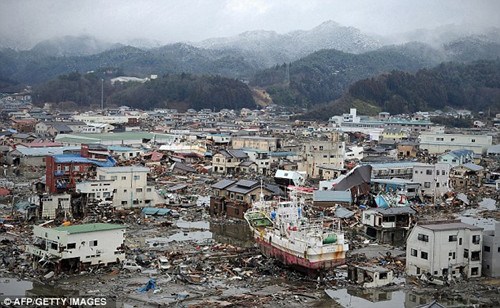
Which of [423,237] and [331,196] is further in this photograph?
[331,196]

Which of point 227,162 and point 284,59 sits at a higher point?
point 284,59

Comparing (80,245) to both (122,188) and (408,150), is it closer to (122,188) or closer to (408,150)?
(122,188)

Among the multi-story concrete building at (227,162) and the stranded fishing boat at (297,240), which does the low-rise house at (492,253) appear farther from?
the multi-story concrete building at (227,162)

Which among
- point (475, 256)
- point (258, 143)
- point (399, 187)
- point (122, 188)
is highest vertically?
point (258, 143)

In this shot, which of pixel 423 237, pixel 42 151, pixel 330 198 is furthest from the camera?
pixel 42 151

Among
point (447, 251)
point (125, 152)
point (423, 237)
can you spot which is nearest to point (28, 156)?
point (125, 152)

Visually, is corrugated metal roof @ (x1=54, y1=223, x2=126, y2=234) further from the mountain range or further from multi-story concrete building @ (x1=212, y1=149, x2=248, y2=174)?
the mountain range

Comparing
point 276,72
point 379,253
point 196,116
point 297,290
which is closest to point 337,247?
point 297,290
